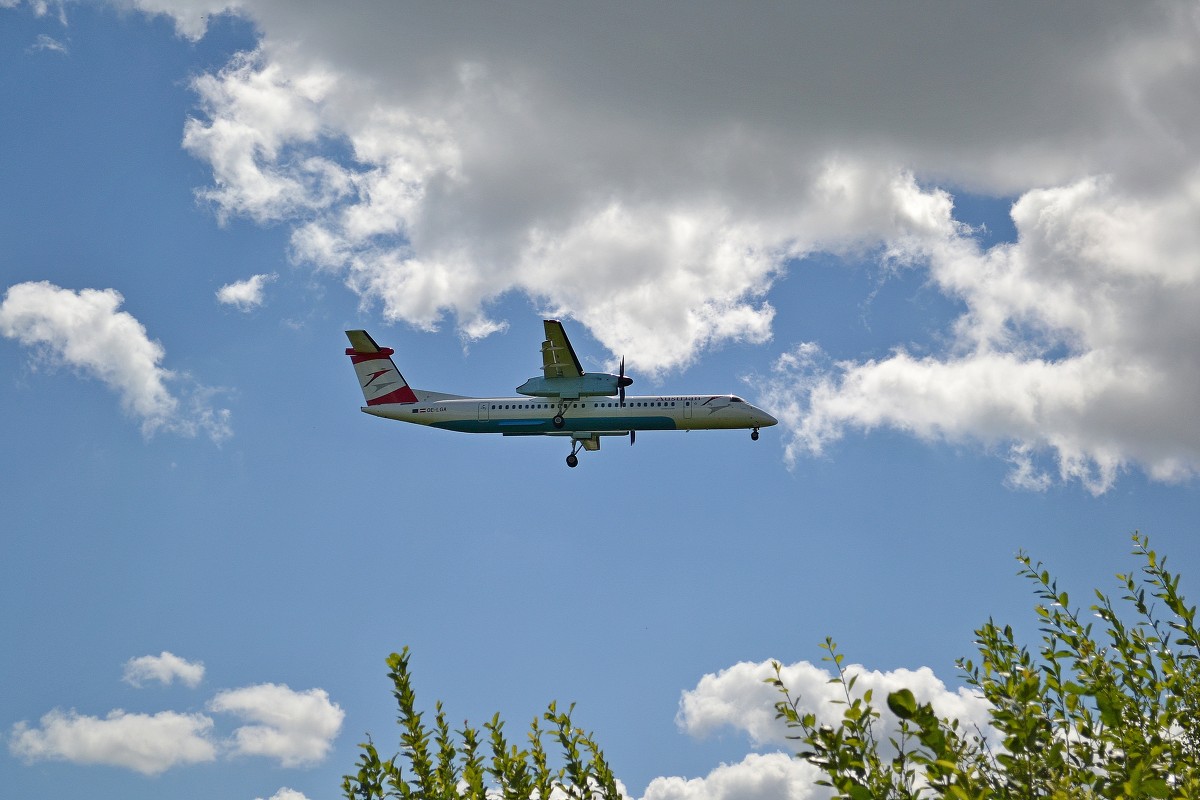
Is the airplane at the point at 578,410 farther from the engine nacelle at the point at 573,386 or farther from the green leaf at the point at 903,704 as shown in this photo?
the green leaf at the point at 903,704

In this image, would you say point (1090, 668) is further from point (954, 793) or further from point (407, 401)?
point (407, 401)

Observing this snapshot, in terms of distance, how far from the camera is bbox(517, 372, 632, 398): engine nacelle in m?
74.9

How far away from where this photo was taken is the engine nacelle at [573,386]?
7494 cm

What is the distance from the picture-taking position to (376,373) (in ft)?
281

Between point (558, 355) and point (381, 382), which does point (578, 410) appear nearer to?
point (558, 355)

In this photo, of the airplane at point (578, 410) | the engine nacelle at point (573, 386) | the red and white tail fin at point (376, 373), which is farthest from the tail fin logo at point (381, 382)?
the engine nacelle at point (573, 386)

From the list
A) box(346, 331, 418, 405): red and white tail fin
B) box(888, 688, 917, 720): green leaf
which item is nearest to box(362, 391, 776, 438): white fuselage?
box(346, 331, 418, 405): red and white tail fin

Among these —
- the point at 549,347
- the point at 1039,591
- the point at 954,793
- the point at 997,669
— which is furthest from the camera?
the point at 549,347

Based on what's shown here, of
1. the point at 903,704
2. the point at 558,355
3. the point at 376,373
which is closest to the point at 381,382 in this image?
the point at 376,373

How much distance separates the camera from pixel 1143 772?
9.28 m

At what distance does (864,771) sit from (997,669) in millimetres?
4155

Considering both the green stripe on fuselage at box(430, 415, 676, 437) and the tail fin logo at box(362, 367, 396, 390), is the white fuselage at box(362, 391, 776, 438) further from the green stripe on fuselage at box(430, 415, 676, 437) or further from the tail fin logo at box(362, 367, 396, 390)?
the tail fin logo at box(362, 367, 396, 390)

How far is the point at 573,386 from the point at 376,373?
19104 millimetres

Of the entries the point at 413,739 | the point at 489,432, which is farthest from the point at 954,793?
the point at 489,432
